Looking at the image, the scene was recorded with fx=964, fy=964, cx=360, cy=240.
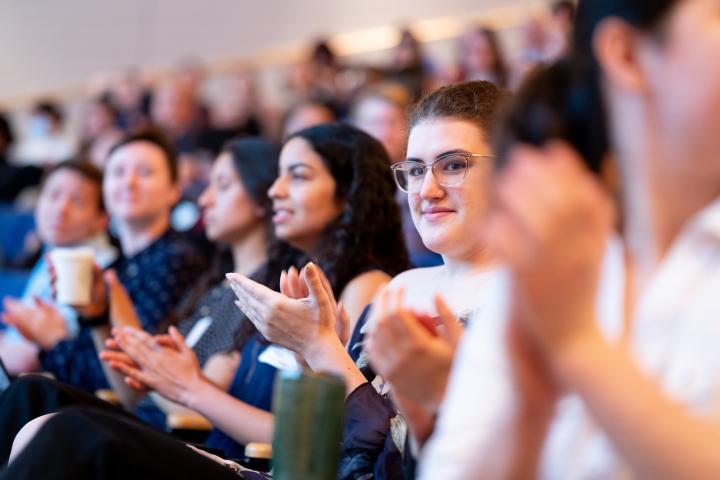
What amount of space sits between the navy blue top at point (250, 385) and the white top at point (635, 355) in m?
1.15

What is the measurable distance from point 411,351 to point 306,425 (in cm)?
15

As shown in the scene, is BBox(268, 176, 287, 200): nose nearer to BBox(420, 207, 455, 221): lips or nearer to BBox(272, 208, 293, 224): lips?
BBox(272, 208, 293, 224): lips

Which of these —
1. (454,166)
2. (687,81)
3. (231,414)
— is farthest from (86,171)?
(687,81)

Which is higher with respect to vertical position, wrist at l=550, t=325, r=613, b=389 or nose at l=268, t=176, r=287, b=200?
nose at l=268, t=176, r=287, b=200


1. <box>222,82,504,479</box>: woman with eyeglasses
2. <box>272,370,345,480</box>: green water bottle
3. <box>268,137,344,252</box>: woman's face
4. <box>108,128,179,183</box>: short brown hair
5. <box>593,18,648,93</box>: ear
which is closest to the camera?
<box>593,18,648,93</box>: ear

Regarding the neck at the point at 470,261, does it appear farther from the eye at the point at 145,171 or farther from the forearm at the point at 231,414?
the eye at the point at 145,171

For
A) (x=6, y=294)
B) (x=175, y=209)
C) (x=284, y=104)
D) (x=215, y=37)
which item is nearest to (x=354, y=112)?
(x=175, y=209)

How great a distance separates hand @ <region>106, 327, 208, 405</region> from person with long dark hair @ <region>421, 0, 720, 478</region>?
1.17 m

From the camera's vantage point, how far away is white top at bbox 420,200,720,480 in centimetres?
86

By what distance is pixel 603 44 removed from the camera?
2.89ft

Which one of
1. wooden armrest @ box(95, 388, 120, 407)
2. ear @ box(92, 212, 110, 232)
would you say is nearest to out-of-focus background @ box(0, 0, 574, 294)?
ear @ box(92, 212, 110, 232)

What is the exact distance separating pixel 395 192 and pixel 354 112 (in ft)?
5.62

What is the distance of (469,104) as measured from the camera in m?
1.71

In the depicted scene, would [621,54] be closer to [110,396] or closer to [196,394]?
[196,394]
